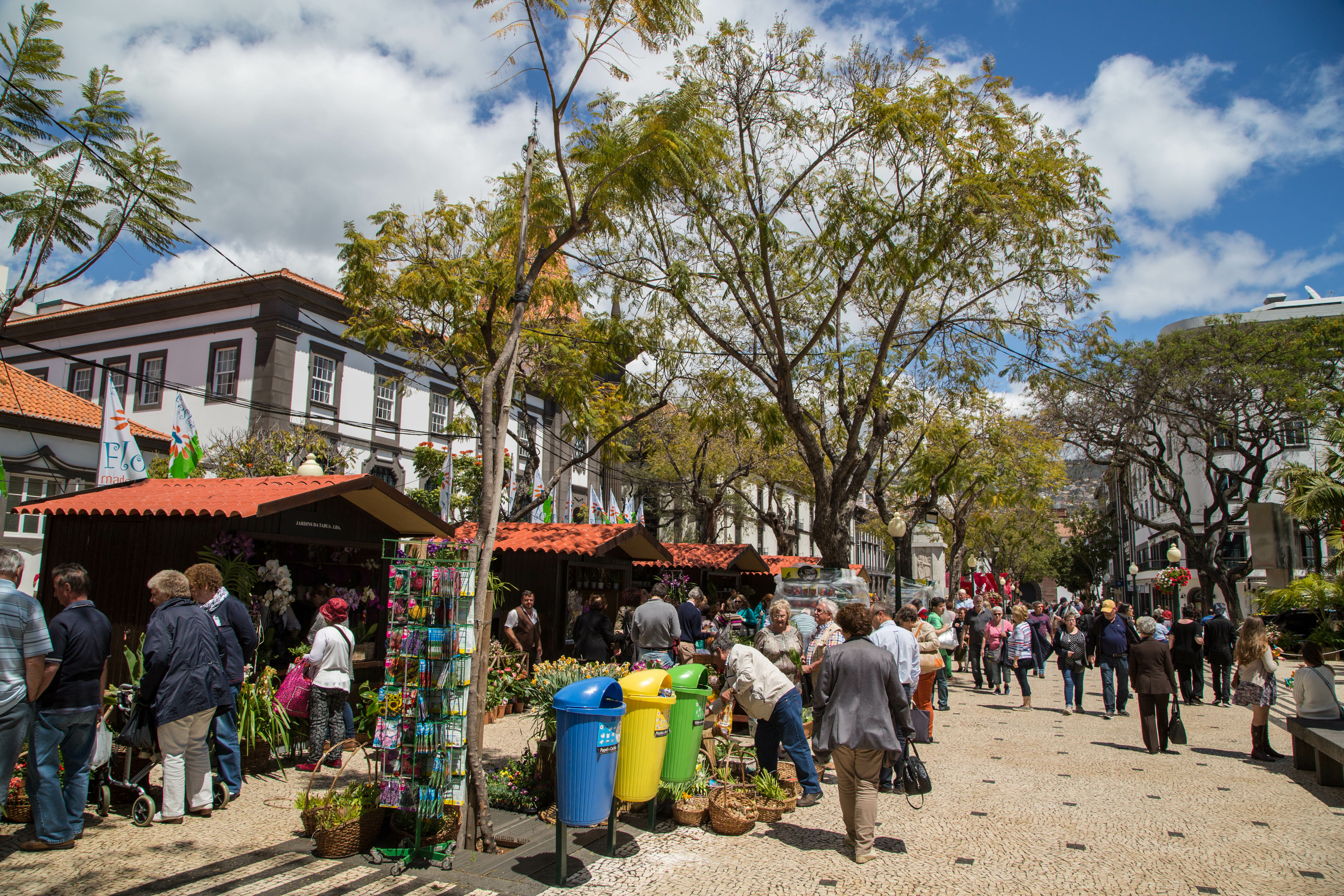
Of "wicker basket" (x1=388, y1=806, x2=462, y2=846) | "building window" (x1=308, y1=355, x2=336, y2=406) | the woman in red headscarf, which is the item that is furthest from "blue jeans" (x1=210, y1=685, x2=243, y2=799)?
"building window" (x1=308, y1=355, x2=336, y2=406)

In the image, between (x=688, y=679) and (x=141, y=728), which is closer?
(x=141, y=728)

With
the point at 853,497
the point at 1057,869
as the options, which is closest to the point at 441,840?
the point at 1057,869

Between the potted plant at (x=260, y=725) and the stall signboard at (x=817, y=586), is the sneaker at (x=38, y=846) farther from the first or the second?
the stall signboard at (x=817, y=586)

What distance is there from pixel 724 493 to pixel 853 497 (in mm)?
18700

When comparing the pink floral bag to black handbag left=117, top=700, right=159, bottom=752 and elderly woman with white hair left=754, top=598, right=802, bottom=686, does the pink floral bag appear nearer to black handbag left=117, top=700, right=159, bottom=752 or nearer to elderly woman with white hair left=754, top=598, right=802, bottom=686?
black handbag left=117, top=700, right=159, bottom=752

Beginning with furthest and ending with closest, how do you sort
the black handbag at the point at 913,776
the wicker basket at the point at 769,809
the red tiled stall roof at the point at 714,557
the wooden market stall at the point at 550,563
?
the red tiled stall roof at the point at 714,557, the wooden market stall at the point at 550,563, the black handbag at the point at 913,776, the wicker basket at the point at 769,809

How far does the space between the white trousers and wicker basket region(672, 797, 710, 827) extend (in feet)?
11.4

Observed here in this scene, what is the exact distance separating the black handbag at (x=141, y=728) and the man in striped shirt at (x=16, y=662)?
2.69 ft

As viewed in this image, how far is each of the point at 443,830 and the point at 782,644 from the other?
3.61 m

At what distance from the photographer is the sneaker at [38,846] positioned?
543cm

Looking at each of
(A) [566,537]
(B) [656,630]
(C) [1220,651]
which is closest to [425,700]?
(B) [656,630]

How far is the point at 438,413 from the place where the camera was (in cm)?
Answer: 2831

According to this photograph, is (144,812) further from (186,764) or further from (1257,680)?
(1257,680)

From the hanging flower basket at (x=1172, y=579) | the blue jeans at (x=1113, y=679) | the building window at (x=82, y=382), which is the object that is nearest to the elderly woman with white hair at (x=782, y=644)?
the blue jeans at (x=1113, y=679)
